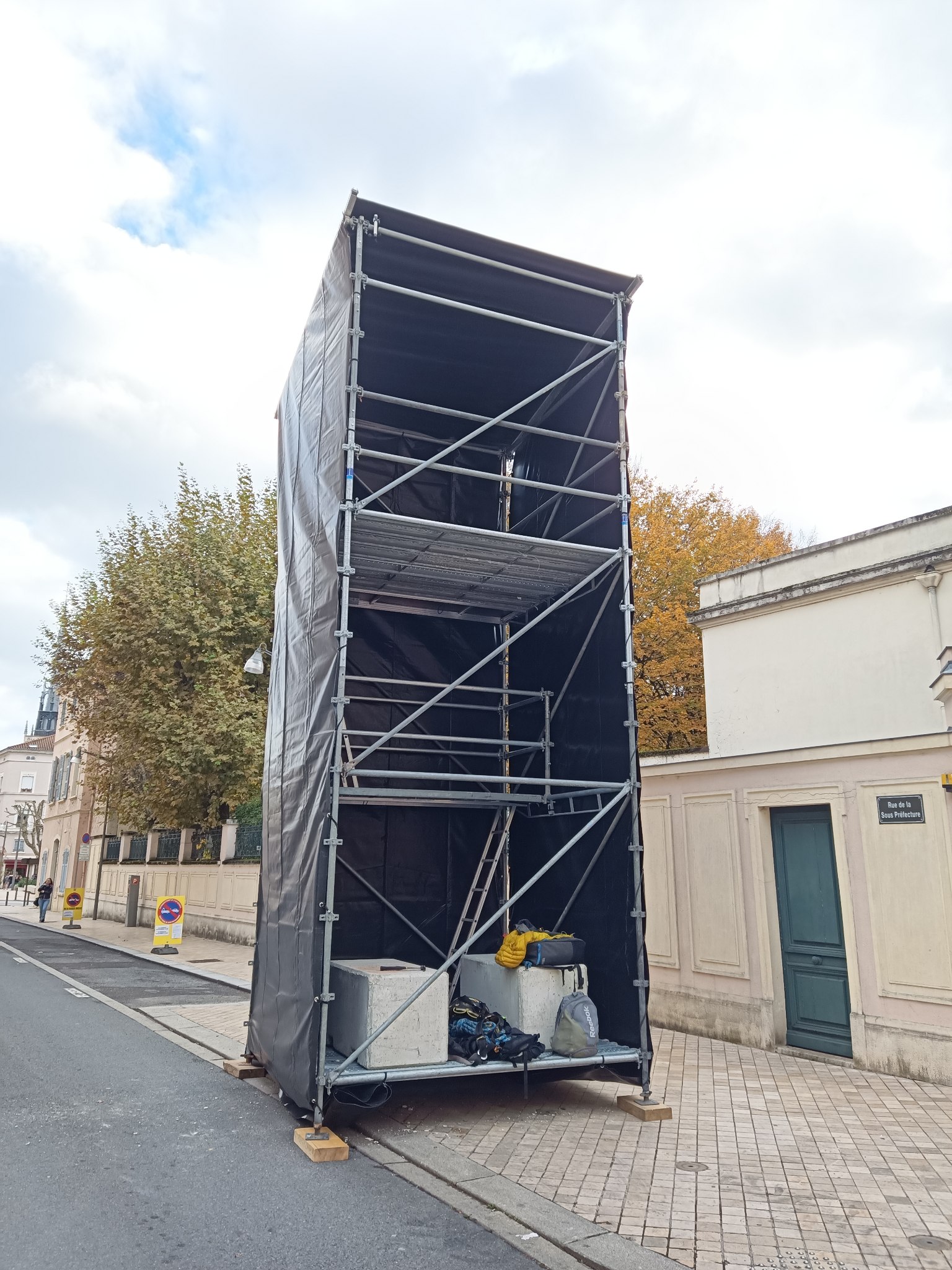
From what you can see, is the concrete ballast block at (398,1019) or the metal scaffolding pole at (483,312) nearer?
the concrete ballast block at (398,1019)

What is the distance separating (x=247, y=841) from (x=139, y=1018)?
1008 centimetres

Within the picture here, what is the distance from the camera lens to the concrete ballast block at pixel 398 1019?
6.09 metres

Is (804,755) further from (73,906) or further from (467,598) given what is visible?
(73,906)

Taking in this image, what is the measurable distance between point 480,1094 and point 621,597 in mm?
3967

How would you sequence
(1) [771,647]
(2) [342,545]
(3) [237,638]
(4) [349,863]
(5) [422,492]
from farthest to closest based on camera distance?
1. (3) [237,638]
2. (1) [771,647]
3. (5) [422,492]
4. (4) [349,863]
5. (2) [342,545]

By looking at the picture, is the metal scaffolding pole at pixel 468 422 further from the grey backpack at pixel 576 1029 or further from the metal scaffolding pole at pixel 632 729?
the grey backpack at pixel 576 1029

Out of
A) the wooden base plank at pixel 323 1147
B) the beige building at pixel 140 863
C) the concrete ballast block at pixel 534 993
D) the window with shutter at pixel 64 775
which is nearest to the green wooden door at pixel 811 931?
the concrete ballast block at pixel 534 993

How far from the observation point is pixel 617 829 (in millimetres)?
7305

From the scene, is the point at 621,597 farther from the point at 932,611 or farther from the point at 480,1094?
the point at 932,611

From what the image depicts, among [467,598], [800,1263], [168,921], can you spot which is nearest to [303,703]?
[467,598]

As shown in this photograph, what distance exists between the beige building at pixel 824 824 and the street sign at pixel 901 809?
0.5 inches

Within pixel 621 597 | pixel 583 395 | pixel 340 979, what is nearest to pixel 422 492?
pixel 583 395

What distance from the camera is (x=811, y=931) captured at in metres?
8.53

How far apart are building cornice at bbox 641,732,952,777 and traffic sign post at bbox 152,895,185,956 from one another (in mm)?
12583
